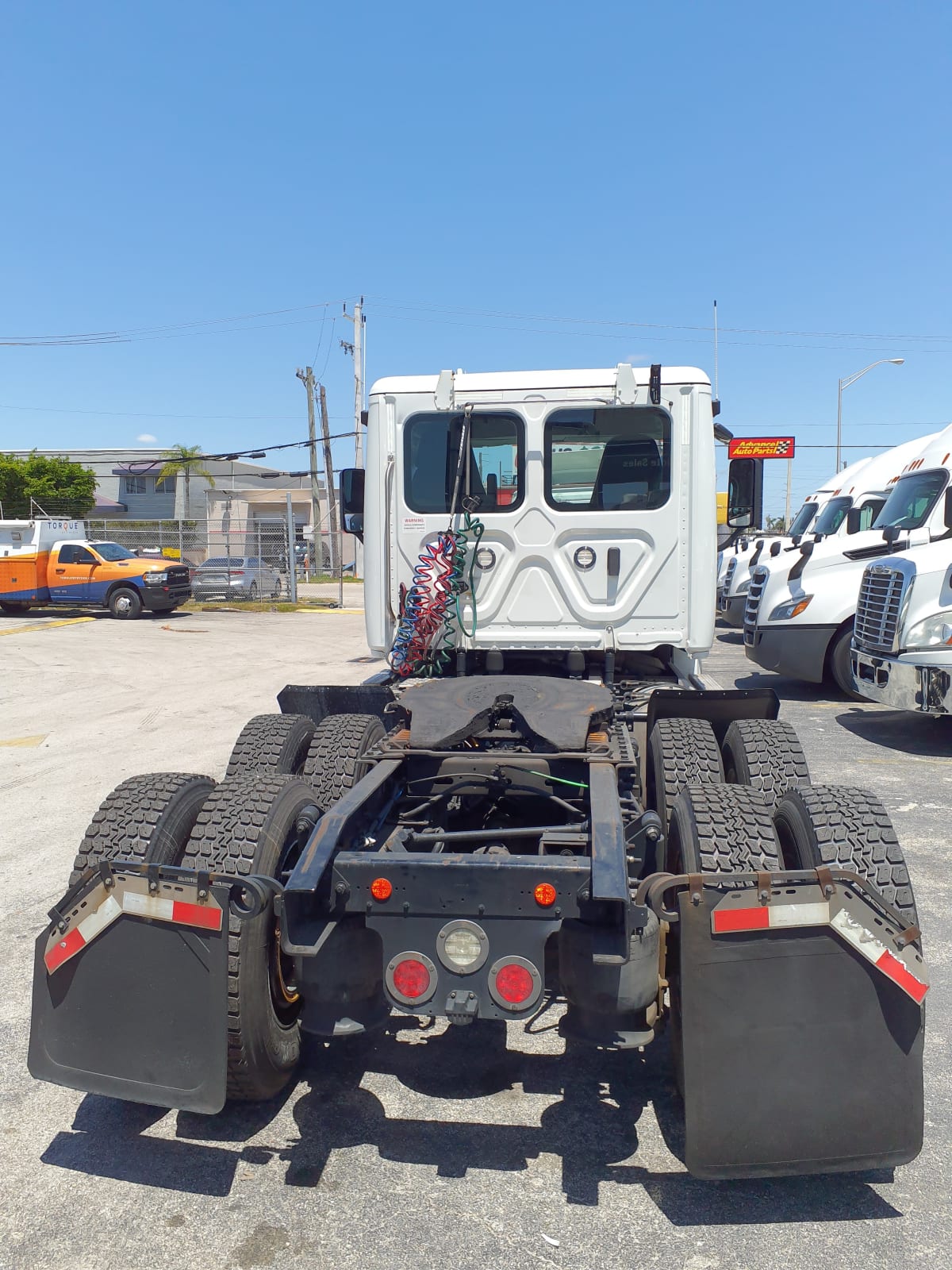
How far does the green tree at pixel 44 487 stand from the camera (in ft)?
148

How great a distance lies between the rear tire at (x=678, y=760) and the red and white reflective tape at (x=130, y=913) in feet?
6.33

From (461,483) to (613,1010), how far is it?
3.63 meters

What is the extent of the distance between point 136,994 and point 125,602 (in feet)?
67.6

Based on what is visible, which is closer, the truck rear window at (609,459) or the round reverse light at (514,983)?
the round reverse light at (514,983)

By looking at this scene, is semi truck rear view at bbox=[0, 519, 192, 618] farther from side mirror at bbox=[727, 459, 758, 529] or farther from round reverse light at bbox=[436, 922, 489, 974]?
round reverse light at bbox=[436, 922, 489, 974]

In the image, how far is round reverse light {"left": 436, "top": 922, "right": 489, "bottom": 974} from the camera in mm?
2746

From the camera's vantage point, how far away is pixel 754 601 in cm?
1252

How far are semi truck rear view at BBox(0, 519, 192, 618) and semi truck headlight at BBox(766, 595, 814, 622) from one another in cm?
1500

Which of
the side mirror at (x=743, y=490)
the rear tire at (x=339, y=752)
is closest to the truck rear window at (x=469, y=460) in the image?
the side mirror at (x=743, y=490)

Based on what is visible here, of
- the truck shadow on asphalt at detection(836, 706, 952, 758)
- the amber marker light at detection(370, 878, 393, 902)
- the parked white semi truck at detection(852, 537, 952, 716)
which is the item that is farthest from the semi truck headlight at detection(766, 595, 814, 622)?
the amber marker light at detection(370, 878, 393, 902)

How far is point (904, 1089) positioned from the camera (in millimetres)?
2553

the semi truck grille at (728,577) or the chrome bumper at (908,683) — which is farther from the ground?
the semi truck grille at (728,577)

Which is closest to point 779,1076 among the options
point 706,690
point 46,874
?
point 706,690

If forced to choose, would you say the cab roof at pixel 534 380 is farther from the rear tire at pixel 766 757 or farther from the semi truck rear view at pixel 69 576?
the semi truck rear view at pixel 69 576
